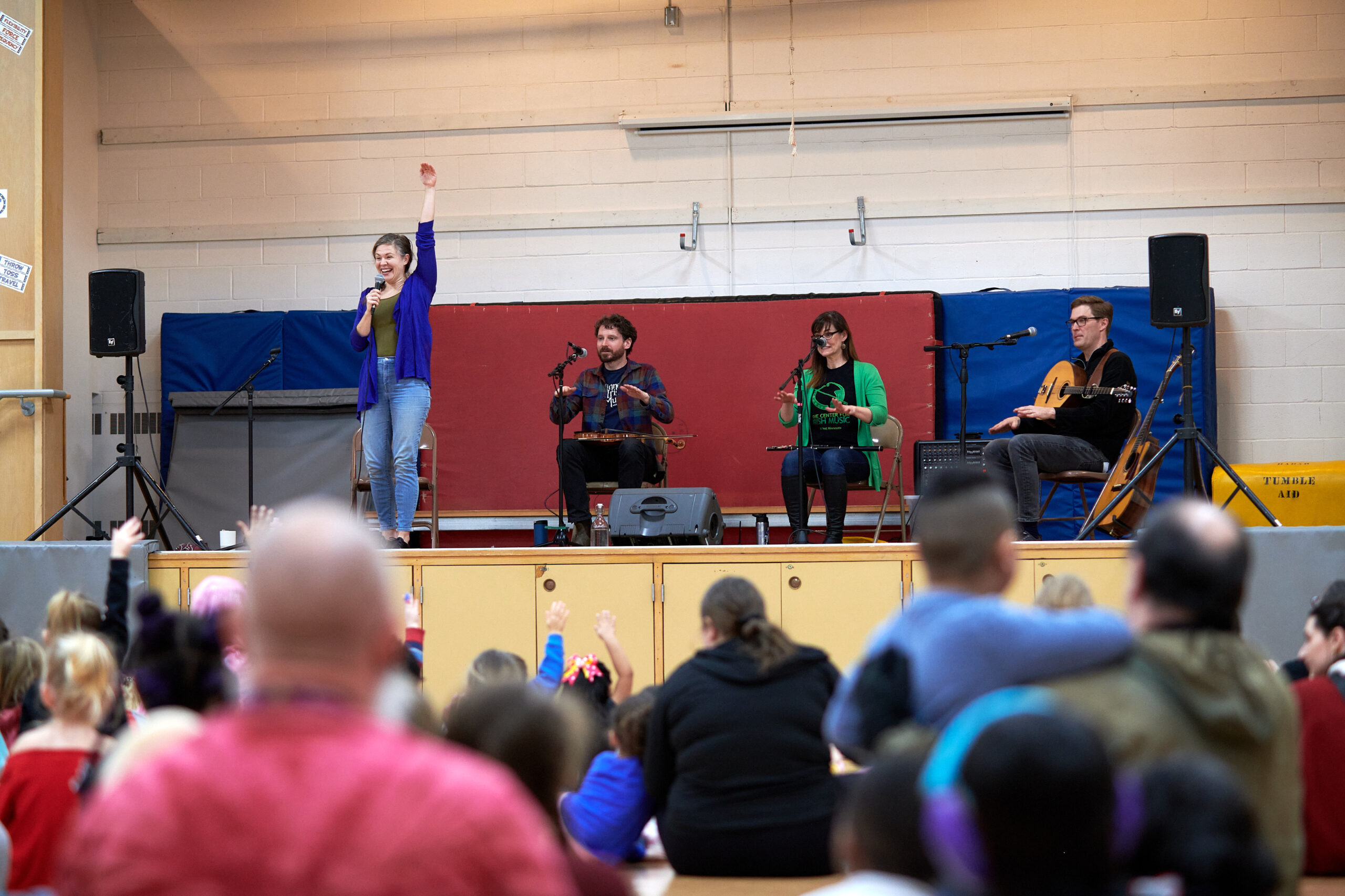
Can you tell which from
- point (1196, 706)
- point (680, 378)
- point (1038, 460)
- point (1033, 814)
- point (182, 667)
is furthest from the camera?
point (680, 378)

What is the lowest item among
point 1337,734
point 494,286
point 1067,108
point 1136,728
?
point 1337,734

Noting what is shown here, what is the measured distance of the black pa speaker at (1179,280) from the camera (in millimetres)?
5273

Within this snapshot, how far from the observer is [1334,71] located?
7.63 m

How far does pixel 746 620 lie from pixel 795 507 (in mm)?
3168

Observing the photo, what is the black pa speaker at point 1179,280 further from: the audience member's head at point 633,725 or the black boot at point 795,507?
the audience member's head at point 633,725

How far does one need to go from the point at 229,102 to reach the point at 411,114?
1274 millimetres

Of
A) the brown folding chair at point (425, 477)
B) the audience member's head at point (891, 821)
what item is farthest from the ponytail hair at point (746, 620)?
the brown folding chair at point (425, 477)

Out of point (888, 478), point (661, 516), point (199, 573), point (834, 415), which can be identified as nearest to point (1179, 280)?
point (834, 415)

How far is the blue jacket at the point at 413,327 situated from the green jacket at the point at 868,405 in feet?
5.95

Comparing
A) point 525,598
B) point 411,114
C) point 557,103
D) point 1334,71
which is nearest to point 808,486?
point 525,598

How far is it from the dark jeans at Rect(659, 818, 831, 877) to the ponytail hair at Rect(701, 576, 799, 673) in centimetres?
40

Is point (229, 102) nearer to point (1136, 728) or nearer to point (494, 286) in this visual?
point (494, 286)

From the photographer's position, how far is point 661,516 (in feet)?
18.4

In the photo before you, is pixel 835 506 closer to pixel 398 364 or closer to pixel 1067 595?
pixel 398 364
